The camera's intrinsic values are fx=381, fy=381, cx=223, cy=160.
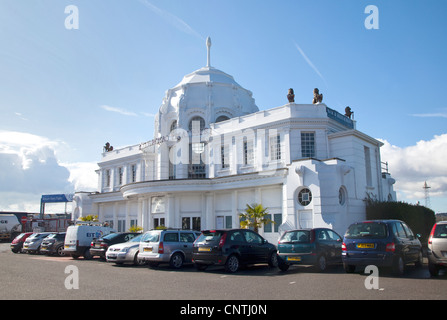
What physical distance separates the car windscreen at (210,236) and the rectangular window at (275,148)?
504 inches

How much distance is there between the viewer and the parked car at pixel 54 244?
22.1 m

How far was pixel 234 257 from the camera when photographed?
1335 cm

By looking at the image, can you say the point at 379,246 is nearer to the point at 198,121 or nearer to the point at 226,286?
the point at 226,286

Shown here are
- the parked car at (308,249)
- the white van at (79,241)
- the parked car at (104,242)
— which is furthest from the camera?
the white van at (79,241)

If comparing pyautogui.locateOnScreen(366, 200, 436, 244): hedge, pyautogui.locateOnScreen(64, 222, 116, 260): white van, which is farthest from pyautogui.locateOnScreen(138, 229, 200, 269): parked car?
pyautogui.locateOnScreen(366, 200, 436, 244): hedge

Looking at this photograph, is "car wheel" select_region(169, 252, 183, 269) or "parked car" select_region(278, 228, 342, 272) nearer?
"parked car" select_region(278, 228, 342, 272)

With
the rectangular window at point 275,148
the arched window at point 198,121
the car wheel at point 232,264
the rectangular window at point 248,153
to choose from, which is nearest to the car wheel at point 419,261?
the car wheel at point 232,264

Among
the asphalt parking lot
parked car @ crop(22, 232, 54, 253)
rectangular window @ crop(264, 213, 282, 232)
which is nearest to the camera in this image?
the asphalt parking lot

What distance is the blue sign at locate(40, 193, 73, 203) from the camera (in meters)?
60.1

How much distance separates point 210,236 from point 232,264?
4.16 feet

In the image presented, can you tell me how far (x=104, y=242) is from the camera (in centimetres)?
1803

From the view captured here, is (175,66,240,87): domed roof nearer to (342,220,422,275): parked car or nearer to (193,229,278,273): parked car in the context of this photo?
(193,229,278,273): parked car

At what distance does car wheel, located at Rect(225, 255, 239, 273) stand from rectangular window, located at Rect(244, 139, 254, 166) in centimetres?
1416

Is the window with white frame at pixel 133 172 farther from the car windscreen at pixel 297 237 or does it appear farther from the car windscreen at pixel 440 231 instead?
the car windscreen at pixel 440 231
